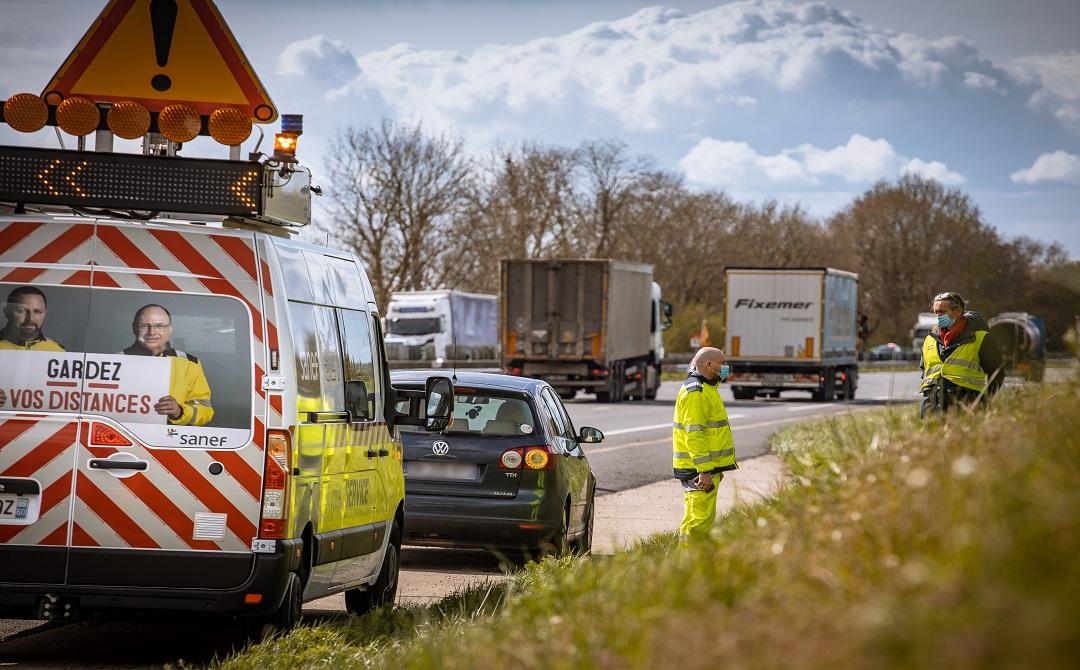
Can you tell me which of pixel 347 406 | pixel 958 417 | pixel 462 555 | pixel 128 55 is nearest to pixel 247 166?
pixel 128 55

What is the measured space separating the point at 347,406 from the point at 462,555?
478 cm

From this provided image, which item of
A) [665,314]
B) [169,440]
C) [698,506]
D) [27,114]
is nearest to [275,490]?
[169,440]

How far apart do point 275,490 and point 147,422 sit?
0.66 metres

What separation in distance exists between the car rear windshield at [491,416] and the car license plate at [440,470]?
251 millimetres

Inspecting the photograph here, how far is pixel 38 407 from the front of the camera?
23.0 ft

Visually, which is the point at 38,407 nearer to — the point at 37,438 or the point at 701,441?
the point at 37,438

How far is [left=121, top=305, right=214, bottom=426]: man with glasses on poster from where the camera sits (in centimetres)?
698

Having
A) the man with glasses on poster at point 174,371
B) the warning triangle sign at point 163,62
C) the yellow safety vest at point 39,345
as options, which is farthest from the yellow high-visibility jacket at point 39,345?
the warning triangle sign at point 163,62

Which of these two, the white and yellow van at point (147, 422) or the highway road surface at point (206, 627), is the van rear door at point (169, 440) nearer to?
the white and yellow van at point (147, 422)

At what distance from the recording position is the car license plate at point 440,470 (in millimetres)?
11297

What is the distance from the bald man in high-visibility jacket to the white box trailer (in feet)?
106

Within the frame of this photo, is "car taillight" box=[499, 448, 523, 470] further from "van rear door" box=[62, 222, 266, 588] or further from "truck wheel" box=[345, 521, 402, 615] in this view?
"van rear door" box=[62, 222, 266, 588]

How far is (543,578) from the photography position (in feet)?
25.8

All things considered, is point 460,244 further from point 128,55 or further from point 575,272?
point 128,55
